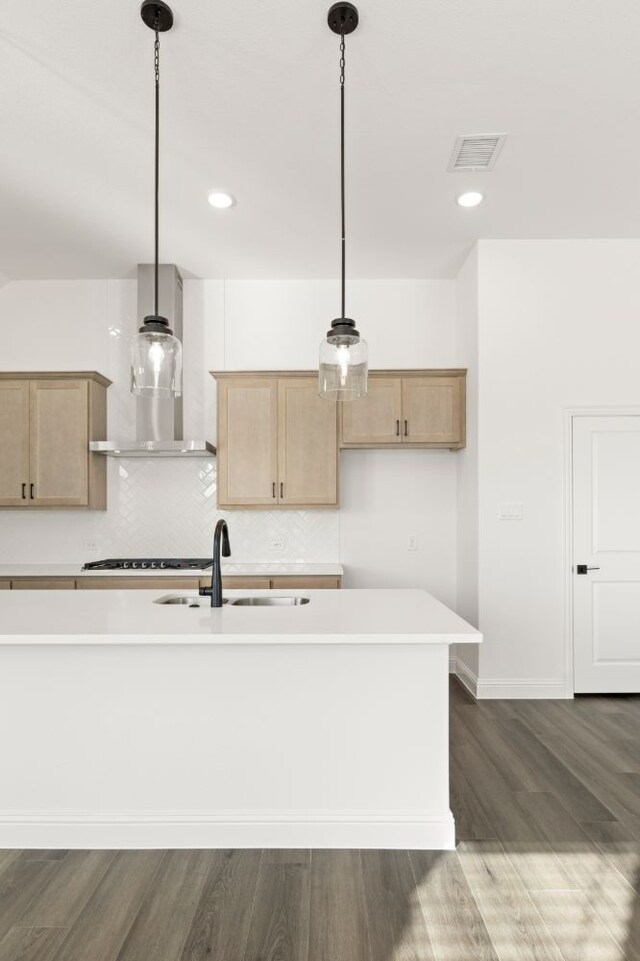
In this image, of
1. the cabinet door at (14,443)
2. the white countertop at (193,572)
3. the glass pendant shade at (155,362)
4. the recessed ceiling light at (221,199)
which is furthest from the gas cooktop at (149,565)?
the recessed ceiling light at (221,199)

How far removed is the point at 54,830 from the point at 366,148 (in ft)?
11.0

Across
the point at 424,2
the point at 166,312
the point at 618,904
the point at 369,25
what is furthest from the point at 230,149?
the point at 618,904

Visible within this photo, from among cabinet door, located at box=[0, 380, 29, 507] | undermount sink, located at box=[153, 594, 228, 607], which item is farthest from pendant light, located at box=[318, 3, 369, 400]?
cabinet door, located at box=[0, 380, 29, 507]

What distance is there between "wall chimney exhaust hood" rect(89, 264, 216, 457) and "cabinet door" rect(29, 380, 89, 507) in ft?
0.57

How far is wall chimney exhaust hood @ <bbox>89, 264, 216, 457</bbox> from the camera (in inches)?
172

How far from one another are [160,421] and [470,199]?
259 cm

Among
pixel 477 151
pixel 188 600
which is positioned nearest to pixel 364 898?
pixel 188 600

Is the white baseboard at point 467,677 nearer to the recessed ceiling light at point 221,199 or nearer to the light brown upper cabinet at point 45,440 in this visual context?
the light brown upper cabinet at point 45,440

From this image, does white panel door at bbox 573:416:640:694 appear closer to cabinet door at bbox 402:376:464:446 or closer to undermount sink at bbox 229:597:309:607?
cabinet door at bbox 402:376:464:446

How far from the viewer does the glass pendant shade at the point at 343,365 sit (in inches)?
95.2

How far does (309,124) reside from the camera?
9.36ft

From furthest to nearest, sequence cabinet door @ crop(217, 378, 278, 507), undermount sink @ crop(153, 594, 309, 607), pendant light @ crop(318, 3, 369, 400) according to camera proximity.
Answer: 1. cabinet door @ crop(217, 378, 278, 507)
2. undermount sink @ crop(153, 594, 309, 607)
3. pendant light @ crop(318, 3, 369, 400)

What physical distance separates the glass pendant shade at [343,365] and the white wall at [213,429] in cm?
237

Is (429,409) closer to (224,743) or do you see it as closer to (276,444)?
(276,444)
